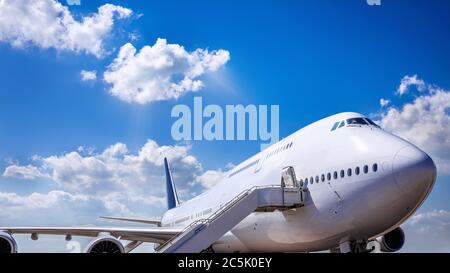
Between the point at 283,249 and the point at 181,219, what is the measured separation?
20.6m

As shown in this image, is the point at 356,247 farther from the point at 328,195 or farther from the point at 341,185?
the point at 341,185

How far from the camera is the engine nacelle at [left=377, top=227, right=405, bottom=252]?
808 inches

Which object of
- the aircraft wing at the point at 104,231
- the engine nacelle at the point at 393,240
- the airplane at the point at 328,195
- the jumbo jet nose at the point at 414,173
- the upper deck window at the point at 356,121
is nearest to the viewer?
the jumbo jet nose at the point at 414,173

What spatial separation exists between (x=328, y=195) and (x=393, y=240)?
21.1ft

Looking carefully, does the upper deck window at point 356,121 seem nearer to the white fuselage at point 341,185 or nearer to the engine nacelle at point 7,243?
the white fuselage at point 341,185

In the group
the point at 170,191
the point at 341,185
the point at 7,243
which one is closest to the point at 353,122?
the point at 341,185

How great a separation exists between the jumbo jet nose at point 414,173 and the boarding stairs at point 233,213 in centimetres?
416

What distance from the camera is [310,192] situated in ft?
56.4

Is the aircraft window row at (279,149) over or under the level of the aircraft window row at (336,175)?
over

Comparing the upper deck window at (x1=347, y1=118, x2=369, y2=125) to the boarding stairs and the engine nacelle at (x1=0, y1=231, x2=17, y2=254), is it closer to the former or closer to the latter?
the boarding stairs

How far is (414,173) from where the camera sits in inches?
553

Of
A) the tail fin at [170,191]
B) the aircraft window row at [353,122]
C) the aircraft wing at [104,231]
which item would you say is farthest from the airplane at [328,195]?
the tail fin at [170,191]

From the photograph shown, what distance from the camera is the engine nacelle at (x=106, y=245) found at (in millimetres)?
23519
